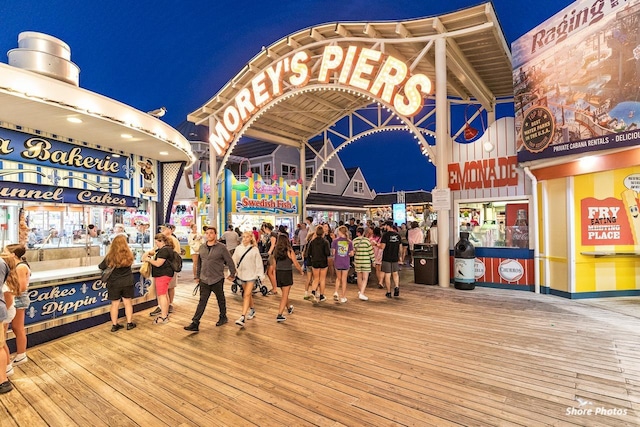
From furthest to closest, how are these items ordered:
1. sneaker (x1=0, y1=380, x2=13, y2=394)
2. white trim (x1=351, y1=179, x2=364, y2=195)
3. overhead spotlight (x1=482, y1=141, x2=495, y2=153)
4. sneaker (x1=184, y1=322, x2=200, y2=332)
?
white trim (x1=351, y1=179, x2=364, y2=195)
overhead spotlight (x1=482, y1=141, x2=495, y2=153)
sneaker (x1=184, y1=322, x2=200, y2=332)
sneaker (x1=0, y1=380, x2=13, y2=394)

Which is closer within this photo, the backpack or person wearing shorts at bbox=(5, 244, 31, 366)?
person wearing shorts at bbox=(5, 244, 31, 366)

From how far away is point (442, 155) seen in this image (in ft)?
29.0

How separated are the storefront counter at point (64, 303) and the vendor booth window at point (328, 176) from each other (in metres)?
19.6

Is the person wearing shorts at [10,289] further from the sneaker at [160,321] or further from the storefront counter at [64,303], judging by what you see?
the sneaker at [160,321]

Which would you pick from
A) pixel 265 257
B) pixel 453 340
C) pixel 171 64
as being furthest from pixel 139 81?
pixel 453 340

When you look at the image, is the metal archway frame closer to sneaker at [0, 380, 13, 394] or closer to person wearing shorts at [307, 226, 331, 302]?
person wearing shorts at [307, 226, 331, 302]

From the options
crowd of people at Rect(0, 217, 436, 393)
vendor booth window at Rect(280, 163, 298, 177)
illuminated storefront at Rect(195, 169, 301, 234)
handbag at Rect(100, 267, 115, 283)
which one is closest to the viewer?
crowd of people at Rect(0, 217, 436, 393)

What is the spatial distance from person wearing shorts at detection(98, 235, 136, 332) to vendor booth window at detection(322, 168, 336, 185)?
64.4 ft

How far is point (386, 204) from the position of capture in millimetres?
28141

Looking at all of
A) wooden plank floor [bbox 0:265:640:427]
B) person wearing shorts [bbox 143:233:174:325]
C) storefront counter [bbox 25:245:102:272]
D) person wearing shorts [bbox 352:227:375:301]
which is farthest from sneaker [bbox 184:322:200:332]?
person wearing shorts [bbox 352:227:375:301]

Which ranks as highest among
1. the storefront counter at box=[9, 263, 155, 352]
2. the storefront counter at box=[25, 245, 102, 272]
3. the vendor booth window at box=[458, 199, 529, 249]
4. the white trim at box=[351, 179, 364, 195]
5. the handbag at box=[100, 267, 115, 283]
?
the white trim at box=[351, 179, 364, 195]

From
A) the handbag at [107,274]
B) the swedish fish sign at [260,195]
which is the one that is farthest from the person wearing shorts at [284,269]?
the swedish fish sign at [260,195]

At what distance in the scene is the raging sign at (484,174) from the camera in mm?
8477

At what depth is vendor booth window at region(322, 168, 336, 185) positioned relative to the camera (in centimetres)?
2488
